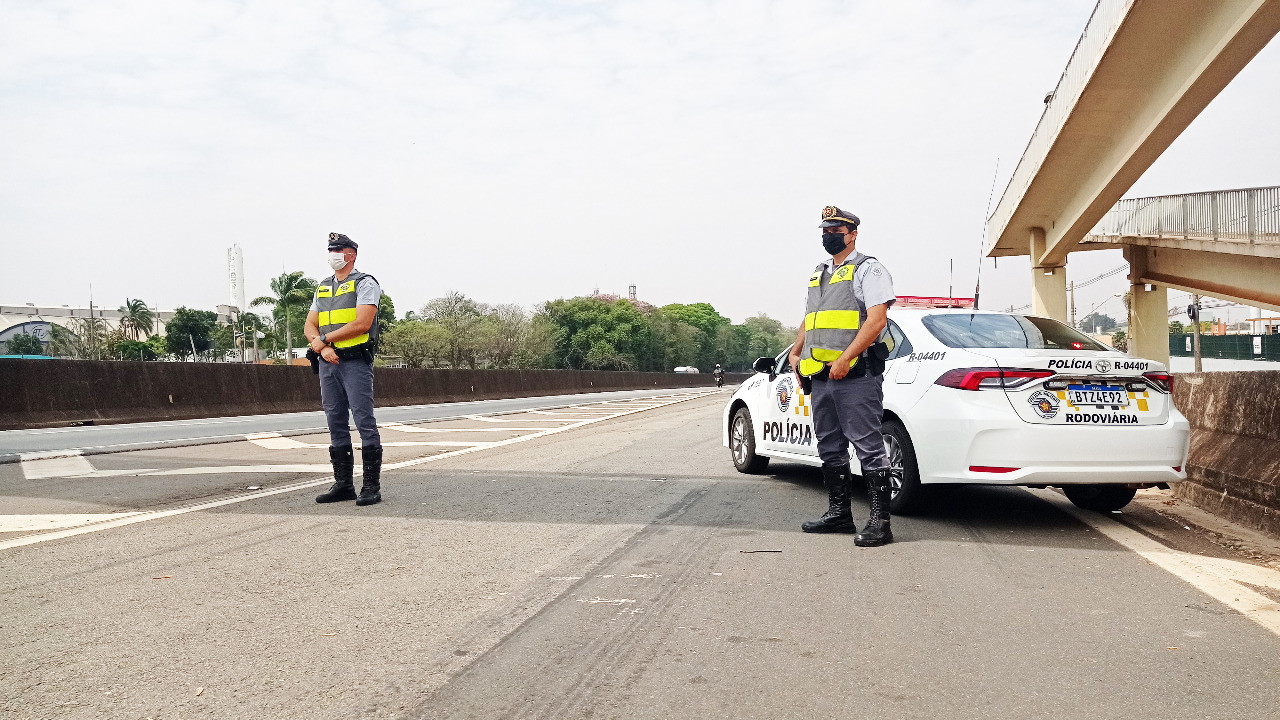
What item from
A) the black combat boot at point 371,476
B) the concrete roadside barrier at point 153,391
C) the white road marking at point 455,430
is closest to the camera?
the black combat boot at point 371,476

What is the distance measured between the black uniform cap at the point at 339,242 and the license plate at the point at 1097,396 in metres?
4.96

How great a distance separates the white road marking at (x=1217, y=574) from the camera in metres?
4.36

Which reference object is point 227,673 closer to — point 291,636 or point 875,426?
point 291,636

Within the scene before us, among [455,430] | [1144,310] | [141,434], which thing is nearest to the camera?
[141,434]

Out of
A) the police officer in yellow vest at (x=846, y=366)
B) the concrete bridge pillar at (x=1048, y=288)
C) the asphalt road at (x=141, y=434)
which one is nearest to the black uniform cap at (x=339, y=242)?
the police officer in yellow vest at (x=846, y=366)

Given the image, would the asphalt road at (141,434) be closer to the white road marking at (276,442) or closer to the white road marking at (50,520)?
the white road marking at (276,442)

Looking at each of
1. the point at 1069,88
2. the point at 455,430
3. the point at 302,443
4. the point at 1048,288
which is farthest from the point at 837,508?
the point at 1048,288

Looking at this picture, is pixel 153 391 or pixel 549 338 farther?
pixel 549 338

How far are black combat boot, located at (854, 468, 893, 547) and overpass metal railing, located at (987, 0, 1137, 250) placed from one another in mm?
11060

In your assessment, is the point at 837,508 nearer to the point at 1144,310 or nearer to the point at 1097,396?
the point at 1097,396

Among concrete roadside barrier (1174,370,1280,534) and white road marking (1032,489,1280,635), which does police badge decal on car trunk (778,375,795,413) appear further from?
concrete roadside barrier (1174,370,1280,534)

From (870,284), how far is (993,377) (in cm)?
100

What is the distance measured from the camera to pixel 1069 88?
59.9 feet

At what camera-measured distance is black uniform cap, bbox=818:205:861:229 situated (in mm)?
6090
